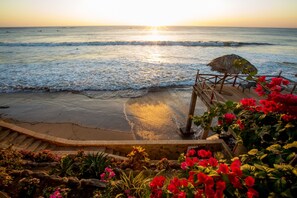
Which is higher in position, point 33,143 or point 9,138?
point 9,138

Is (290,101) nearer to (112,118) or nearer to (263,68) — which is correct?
(112,118)

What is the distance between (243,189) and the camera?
2.19m

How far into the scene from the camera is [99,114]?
13344mm

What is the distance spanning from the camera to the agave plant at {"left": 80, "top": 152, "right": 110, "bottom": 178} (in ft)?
17.2

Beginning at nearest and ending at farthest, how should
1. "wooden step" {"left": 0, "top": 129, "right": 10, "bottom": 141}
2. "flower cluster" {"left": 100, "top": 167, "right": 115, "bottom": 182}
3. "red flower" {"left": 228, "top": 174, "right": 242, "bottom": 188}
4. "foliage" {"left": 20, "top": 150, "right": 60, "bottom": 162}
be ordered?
1. "red flower" {"left": 228, "top": 174, "right": 242, "bottom": 188}
2. "flower cluster" {"left": 100, "top": 167, "right": 115, "bottom": 182}
3. "foliage" {"left": 20, "top": 150, "right": 60, "bottom": 162}
4. "wooden step" {"left": 0, "top": 129, "right": 10, "bottom": 141}

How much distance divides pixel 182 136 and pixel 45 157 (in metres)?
7.85

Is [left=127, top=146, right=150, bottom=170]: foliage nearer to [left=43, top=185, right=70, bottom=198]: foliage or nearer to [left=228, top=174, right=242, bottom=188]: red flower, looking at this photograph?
[left=43, top=185, right=70, bottom=198]: foliage

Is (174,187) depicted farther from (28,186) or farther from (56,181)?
(28,186)

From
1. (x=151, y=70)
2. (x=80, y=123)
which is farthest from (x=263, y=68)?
(x=80, y=123)

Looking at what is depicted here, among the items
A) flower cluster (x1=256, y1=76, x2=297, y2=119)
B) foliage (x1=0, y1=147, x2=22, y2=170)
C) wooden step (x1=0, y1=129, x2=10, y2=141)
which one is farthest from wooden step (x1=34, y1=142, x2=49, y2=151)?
flower cluster (x1=256, y1=76, x2=297, y2=119)

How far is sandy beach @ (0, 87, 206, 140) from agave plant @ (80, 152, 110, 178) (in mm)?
5025

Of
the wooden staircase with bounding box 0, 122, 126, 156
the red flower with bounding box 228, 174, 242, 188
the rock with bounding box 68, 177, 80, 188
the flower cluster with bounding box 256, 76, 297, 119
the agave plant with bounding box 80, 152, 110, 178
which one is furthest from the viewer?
the wooden staircase with bounding box 0, 122, 126, 156

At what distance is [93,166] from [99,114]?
8317 mm

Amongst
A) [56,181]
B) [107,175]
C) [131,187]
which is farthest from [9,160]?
[131,187]
